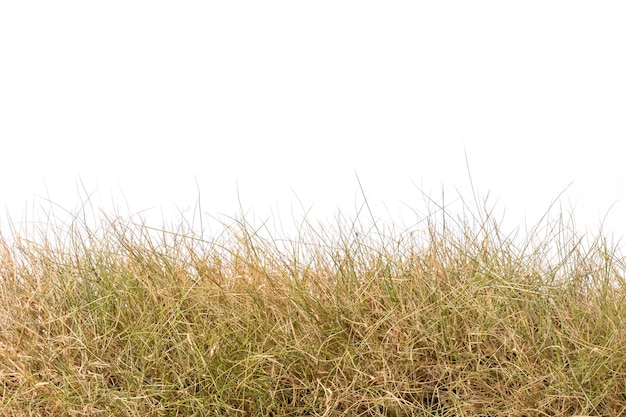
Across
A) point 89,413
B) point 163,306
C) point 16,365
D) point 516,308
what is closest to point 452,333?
point 516,308

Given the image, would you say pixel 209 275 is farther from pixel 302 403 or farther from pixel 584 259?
pixel 584 259

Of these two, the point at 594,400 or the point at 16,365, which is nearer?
the point at 594,400

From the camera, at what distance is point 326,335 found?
10.0 ft

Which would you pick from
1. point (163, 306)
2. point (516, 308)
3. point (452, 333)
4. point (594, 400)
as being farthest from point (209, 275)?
point (594, 400)

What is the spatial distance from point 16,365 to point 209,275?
826mm

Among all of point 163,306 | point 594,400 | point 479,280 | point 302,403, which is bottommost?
point 594,400

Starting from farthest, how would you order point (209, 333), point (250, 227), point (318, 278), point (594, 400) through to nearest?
point (250, 227) → point (318, 278) → point (209, 333) → point (594, 400)

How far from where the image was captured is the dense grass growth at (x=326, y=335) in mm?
2928

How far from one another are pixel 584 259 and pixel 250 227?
146cm

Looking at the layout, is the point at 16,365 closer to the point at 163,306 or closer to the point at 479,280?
the point at 163,306

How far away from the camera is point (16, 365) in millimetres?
3082

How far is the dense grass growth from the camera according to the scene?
2928 mm

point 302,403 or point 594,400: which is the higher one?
point 302,403

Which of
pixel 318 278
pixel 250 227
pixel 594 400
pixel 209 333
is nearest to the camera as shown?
pixel 594 400
